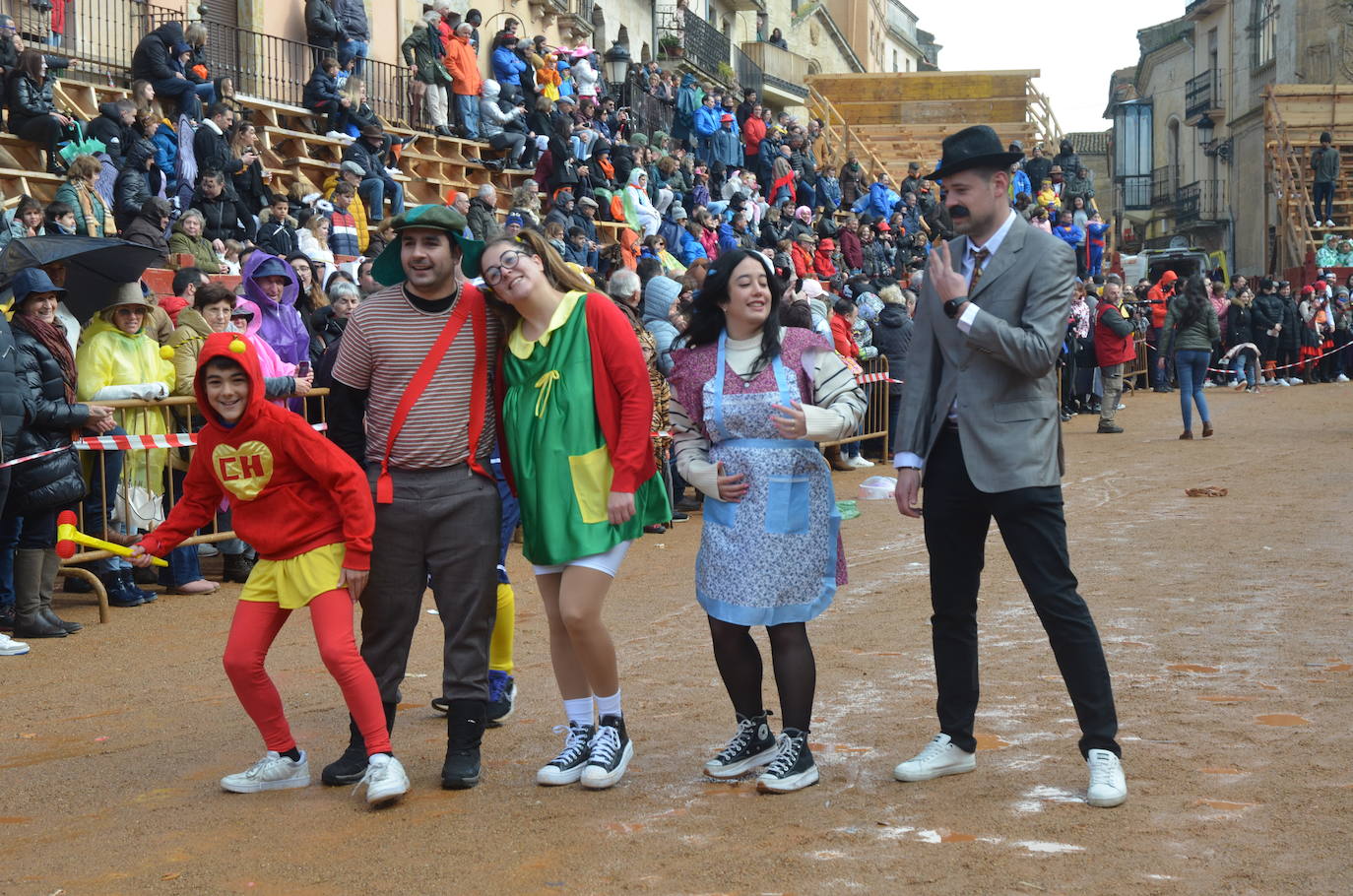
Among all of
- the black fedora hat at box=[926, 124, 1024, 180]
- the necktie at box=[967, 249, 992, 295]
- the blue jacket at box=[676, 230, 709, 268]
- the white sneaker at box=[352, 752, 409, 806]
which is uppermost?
the blue jacket at box=[676, 230, 709, 268]

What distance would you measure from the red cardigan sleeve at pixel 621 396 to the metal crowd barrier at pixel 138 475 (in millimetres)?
4661

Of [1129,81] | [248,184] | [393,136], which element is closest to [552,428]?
[248,184]

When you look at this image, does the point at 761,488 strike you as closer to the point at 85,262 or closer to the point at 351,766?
the point at 351,766

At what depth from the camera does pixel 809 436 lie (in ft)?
16.8

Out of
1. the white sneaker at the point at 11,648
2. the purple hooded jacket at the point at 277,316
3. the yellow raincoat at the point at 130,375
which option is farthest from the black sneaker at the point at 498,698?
the purple hooded jacket at the point at 277,316

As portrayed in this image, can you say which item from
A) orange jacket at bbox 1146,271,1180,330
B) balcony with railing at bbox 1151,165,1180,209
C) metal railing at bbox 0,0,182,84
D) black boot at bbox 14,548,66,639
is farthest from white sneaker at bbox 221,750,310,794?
balcony with railing at bbox 1151,165,1180,209

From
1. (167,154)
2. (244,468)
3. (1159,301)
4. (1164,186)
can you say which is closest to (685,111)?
(1159,301)

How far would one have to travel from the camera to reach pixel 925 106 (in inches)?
2055

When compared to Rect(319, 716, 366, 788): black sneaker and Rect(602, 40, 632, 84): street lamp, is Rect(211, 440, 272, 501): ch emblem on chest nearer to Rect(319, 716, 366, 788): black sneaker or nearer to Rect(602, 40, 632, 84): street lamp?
Rect(319, 716, 366, 788): black sneaker

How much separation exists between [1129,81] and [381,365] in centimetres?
7946

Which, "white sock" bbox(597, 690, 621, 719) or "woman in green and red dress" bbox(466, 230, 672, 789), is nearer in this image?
"woman in green and red dress" bbox(466, 230, 672, 789)

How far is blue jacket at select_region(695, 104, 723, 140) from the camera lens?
96.8ft

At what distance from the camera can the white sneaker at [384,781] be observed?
4879mm

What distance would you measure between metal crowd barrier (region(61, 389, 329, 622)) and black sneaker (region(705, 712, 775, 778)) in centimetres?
482
